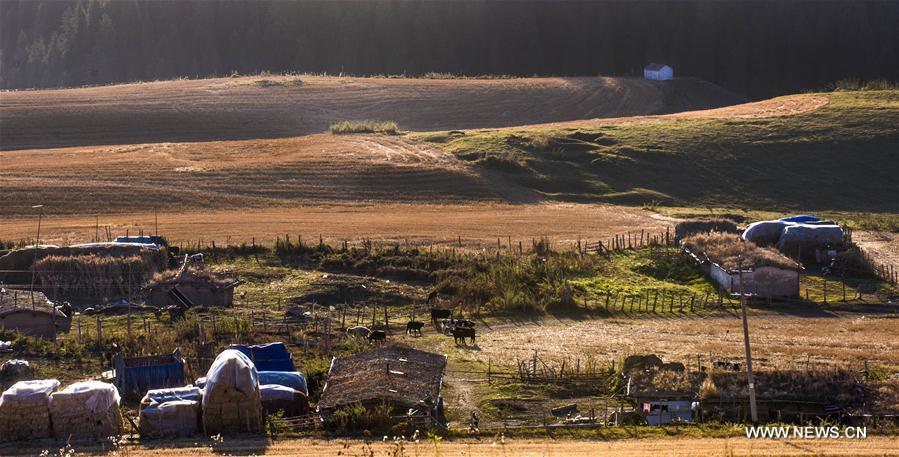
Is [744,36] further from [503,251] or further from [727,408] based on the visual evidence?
[727,408]

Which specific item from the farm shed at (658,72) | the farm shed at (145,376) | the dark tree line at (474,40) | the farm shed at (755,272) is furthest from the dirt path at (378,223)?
the dark tree line at (474,40)

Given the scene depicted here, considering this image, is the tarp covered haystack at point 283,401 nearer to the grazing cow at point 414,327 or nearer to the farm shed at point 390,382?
the farm shed at point 390,382

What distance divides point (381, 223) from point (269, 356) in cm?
2497

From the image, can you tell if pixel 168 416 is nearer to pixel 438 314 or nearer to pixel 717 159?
pixel 438 314

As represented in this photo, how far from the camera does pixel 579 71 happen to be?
119500 millimetres

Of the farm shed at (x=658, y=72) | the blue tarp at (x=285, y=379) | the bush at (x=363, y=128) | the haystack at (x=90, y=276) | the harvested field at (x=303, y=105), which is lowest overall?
the blue tarp at (x=285, y=379)

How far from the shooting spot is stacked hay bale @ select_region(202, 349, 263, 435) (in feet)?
81.1

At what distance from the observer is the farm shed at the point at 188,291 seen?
128ft

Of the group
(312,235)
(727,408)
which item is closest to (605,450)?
(727,408)

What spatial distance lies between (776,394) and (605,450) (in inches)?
217

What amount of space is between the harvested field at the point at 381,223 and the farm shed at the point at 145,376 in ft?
65.3

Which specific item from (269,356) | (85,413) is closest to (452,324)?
(269,356)

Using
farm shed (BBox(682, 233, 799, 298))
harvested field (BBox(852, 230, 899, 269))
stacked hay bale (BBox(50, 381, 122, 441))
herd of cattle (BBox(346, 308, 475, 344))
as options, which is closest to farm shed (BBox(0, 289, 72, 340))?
herd of cattle (BBox(346, 308, 475, 344))

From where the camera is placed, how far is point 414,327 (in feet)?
116
